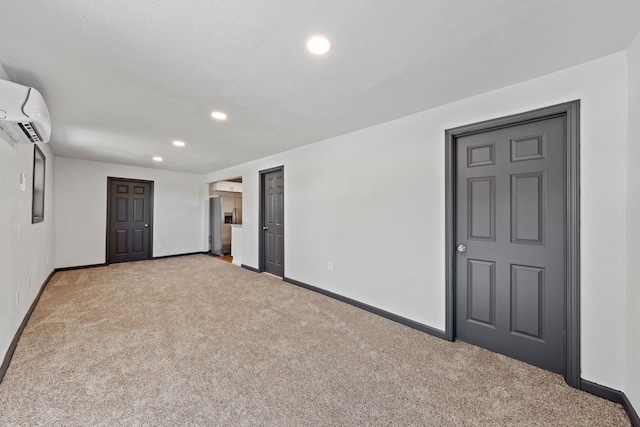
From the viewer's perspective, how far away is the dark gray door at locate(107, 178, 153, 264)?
18.3 ft

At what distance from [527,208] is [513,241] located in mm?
293

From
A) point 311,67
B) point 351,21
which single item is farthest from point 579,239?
point 311,67

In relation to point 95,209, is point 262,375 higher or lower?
lower

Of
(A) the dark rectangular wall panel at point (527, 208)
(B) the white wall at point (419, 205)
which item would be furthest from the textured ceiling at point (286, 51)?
(A) the dark rectangular wall panel at point (527, 208)

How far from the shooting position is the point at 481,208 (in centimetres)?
232

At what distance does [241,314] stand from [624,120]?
3666mm

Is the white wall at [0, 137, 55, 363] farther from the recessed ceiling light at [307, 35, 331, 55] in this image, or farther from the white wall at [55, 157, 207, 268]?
the recessed ceiling light at [307, 35, 331, 55]

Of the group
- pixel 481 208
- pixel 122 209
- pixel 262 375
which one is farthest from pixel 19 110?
pixel 122 209

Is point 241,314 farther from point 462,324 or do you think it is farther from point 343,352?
point 462,324

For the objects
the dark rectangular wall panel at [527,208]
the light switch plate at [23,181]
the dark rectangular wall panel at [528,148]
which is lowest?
the dark rectangular wall panel at [527,208]

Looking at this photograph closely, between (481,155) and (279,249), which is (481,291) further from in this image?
(279,249)

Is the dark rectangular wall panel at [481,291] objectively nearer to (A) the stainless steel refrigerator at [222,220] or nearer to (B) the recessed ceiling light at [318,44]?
(B) the recessed ceiling light at [318,44]

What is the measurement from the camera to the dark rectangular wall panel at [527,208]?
202 cm

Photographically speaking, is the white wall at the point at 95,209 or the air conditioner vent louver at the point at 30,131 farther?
the white wall at the point at 95,209
